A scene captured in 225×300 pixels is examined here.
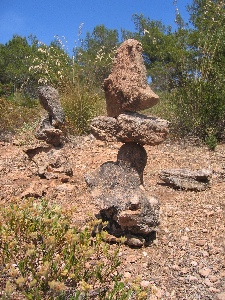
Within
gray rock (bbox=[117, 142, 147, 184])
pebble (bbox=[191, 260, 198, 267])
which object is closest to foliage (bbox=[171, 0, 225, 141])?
gray rock (bbox=[117, 142, 147, 184])

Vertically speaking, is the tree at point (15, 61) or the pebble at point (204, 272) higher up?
the tree at point (15, 61)

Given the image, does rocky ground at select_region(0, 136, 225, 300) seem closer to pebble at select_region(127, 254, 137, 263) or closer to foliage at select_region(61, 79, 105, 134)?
pebble at select_region(127, 254, 137, 263)

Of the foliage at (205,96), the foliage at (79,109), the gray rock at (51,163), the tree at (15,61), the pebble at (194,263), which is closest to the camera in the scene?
the pebble at (194,263)

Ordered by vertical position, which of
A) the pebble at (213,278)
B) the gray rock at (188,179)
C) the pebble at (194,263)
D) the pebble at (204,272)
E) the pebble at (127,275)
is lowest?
the pebble at (213,278)

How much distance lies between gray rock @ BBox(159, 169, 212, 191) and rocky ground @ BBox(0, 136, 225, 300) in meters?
0.11

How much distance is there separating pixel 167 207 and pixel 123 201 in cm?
111

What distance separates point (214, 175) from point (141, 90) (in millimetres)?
2650

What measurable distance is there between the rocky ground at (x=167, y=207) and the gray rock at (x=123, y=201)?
0.65 ft

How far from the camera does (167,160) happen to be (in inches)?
258

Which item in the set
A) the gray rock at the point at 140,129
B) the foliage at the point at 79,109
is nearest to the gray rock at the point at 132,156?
the gray rock at the point at 140,129

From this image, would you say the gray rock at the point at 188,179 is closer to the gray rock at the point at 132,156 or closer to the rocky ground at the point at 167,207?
the rocky ground at the point at 167,207

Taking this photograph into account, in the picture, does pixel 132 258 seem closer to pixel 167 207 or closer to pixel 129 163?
pixel 129 163

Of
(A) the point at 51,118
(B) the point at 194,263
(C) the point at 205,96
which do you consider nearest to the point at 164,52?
(C) the point at 205,96

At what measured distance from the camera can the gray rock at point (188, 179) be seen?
16.6 feet
